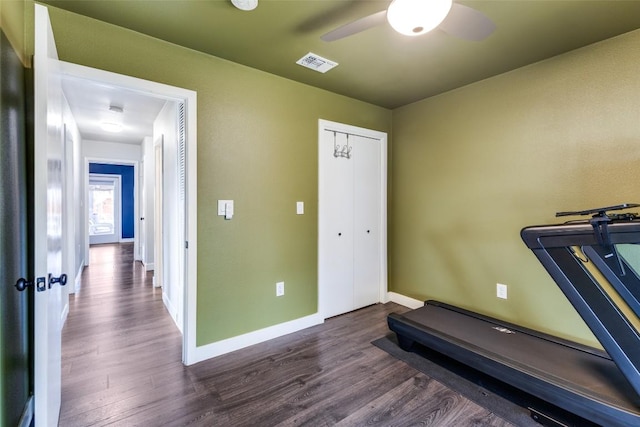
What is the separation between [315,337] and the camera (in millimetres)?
2809

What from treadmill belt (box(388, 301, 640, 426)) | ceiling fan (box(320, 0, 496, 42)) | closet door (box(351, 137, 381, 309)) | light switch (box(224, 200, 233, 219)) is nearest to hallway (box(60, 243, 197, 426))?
light switch (box(224, 200, 233, 219))

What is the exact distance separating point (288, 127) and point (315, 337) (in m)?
2.05

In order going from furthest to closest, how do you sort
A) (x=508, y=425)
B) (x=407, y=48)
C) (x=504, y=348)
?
(x=407, y=48), (x=504, y=348), (x=508, y=425)

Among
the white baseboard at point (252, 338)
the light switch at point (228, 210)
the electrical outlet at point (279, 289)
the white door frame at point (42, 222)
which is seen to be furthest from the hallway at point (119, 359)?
the light switch at point (228, 210)

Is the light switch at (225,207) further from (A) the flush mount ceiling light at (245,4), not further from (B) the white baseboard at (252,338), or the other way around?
(A) the flush mount ceiling light at (245,4)

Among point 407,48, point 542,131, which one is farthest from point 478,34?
point 542,131

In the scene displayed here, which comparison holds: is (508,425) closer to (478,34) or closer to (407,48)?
(478,34)

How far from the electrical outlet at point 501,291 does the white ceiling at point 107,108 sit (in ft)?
11.7

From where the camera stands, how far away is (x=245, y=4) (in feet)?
5.58

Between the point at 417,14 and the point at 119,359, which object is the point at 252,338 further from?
the point at 417,14

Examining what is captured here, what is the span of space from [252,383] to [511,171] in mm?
2806

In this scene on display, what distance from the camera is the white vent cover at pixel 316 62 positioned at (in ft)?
7.76

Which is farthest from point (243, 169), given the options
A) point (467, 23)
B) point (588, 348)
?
point (588, 348)

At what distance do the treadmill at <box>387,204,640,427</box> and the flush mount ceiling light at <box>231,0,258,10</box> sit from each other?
202 centimetres
